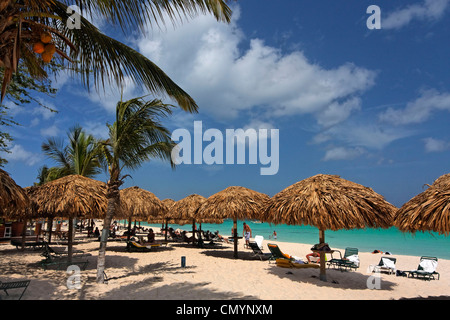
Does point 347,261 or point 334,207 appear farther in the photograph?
point 347,261

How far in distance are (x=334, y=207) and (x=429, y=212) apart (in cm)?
231

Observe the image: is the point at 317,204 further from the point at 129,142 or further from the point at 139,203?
the point at 139,203

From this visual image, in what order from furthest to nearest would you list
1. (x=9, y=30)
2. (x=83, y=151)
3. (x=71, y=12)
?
1. (x=83, y=151)
2. (x=71, y=12)
3. (x=9, y=30)

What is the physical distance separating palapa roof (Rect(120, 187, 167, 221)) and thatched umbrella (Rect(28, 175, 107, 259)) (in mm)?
5320

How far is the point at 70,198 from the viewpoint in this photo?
25.2ft

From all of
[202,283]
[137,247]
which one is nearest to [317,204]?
[202,283]

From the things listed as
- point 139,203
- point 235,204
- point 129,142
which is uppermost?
point 129,142

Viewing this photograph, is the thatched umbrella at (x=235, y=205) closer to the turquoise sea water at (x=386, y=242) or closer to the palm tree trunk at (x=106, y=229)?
the turquoise sea water at (x=386, y=242)

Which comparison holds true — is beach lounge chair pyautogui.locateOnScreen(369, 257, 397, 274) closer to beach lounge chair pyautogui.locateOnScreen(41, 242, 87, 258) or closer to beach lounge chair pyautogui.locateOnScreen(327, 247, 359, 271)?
beach lounge chair pyautogui.locateOnScreen(327, 247, 359, 271)

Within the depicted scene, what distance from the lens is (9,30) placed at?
2434 millimetres

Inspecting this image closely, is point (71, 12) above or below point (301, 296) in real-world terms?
above
